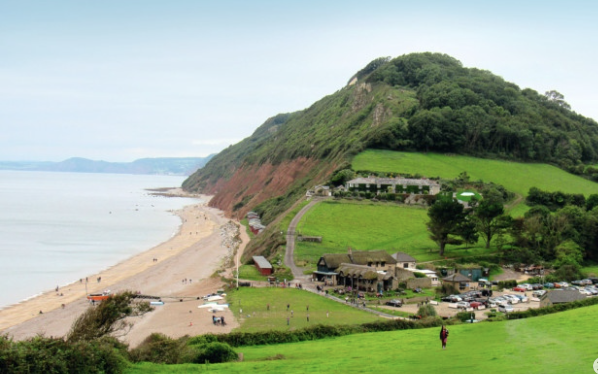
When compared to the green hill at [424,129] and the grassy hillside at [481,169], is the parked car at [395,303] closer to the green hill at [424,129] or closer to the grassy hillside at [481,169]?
the green hill at [424,129]

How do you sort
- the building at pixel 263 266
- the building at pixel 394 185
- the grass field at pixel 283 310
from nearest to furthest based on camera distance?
the grass field at pixel 283 310 < the building at pixel 263 266 < the building at pixel 394 185

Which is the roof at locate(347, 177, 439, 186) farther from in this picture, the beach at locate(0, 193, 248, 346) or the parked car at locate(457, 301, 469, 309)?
the parked car at locate(457, 301, 469, 309)

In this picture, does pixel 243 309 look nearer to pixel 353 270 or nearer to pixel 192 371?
pixel 353 270

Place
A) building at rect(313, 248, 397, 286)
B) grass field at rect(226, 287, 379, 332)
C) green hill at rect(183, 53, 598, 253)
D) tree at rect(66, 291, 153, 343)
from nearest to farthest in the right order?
tree at rect(66, 291, 153, 343) < grass field at rect(226, 287, 379, 332) < building at rect(313, 248, 397, 286) < green hill at rect(183, 53, 598, 253)

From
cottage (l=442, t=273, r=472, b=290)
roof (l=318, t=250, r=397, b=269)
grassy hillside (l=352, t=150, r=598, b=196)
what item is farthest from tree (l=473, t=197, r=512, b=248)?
grassy hillside (l=352, t=150, r=598, b=196)

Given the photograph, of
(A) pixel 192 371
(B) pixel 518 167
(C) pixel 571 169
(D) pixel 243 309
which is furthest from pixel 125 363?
(C) pixel 571 169

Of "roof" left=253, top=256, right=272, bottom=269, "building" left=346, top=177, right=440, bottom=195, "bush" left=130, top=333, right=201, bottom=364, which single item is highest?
"building" left=346, top=177, right=440, bottom=195

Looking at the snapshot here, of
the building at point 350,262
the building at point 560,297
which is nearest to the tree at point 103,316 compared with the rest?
the building at point 350,262
